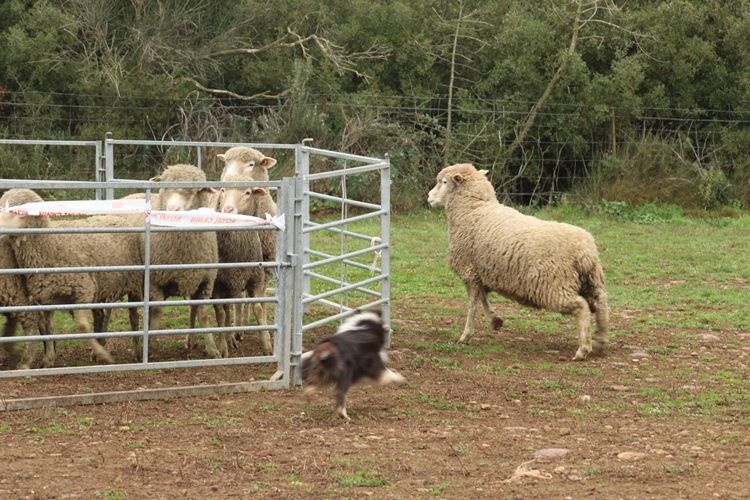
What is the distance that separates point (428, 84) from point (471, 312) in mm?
10820

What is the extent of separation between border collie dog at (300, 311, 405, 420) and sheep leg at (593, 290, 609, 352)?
8.06 feet

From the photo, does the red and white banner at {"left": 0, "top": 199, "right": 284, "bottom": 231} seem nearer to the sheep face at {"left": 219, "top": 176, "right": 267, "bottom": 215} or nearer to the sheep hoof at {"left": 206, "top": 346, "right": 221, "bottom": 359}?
the sheep face at {"left": 219, "top": 176, "right": 267, "bottom": 215}

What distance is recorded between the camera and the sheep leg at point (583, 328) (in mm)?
8945

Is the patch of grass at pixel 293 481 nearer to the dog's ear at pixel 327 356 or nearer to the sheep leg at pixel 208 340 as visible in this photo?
the dog's ear at pixel 327 356

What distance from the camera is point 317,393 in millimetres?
7488

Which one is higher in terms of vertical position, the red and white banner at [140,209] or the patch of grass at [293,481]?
the red and white banner at [140,209]

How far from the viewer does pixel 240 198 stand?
30.4ft

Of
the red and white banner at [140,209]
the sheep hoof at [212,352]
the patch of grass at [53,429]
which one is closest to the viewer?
the patch of grass at [53,429]

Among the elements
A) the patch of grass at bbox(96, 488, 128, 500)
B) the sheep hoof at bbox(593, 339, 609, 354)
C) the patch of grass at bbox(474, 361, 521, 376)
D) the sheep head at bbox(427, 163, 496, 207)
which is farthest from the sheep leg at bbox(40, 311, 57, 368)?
the sheep hoof at bbox(593, 339, 609, 354)

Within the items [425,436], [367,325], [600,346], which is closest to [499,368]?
[600,346]

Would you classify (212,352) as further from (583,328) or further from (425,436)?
(583,328)

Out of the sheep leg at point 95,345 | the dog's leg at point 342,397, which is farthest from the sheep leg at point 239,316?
the dog's leg at point 342,397

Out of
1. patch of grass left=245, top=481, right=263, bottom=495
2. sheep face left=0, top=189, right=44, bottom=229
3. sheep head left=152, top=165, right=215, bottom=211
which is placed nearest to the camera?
patch of grass left=245, top=481, right=263, bottom=495

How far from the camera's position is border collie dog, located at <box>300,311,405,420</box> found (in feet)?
22.2
